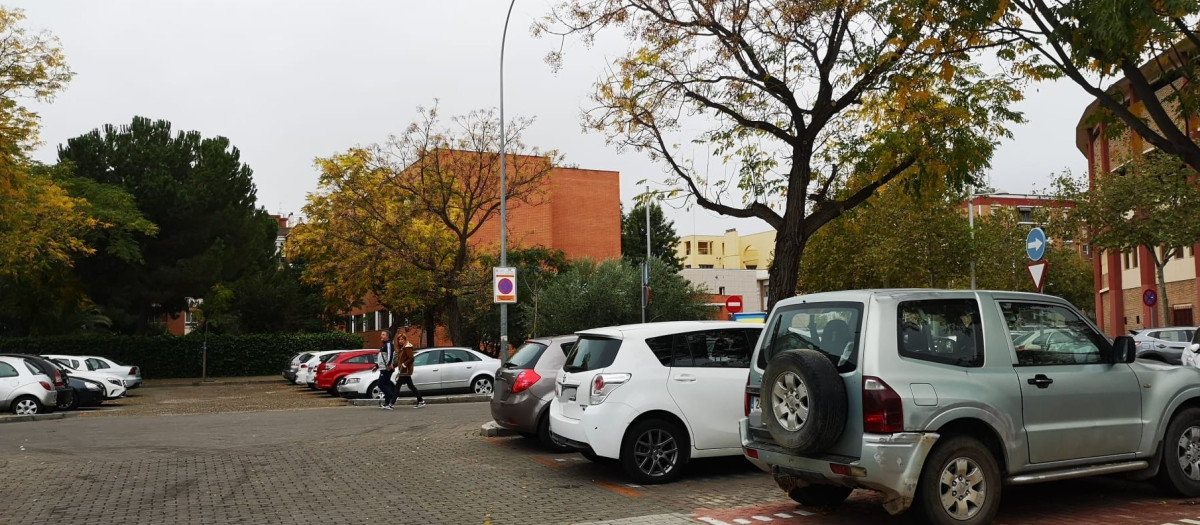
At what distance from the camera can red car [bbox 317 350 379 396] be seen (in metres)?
26.9

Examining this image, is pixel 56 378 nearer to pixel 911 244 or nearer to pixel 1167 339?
pixel 1167 339

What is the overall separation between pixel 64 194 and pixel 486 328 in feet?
59.6

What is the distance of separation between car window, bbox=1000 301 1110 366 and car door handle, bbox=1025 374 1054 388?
0.37ft

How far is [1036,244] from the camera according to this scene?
14.3m

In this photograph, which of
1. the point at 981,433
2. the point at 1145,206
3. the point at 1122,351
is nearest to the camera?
the point at 981,433

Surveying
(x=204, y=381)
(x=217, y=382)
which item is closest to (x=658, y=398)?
(x=217, y=382)

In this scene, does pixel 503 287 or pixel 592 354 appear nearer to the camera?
pixel 592 354

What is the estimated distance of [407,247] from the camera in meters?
32.1

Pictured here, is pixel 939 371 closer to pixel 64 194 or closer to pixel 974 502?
pixel 974 502

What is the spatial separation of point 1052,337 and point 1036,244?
7.91m

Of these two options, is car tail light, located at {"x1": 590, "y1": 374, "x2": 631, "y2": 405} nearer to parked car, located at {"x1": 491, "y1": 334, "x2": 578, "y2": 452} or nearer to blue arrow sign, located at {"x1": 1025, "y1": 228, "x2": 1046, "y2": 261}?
parked car, located at {"x1": 491, "y1": 334, "x2": 578, "y2": 452}

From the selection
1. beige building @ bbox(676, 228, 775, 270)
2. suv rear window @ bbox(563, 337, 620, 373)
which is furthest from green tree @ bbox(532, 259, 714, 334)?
beige building @ bbox(676, 228, 775, 270)

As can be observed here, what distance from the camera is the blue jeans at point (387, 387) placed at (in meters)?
19.7

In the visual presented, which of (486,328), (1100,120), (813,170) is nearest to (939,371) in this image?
(1100,120)
